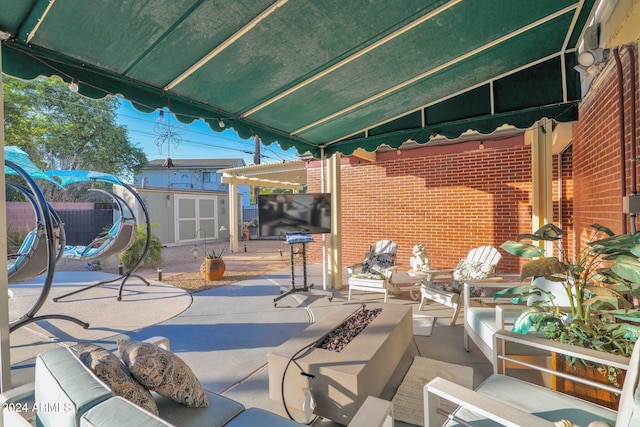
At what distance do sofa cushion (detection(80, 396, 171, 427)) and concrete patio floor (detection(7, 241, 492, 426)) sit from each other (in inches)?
48.9

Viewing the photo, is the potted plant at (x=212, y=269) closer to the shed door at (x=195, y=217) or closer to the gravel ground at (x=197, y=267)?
the gravel ground at (x=197, y=267)

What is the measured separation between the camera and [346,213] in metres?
7.43

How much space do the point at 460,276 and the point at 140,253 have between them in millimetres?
7280

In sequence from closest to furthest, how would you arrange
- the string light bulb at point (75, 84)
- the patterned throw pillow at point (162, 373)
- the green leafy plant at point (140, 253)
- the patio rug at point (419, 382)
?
the patterned throw pillow at point (162, 373)
the patio rug at point (419, 382)
the string light bulb at point (75, 84)
the green leafy plant at point (140, 253)

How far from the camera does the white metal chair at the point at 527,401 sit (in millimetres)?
1180

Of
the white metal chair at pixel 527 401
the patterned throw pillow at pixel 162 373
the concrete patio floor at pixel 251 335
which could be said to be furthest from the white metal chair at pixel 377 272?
the patterned throw pillow at pixel 162 373

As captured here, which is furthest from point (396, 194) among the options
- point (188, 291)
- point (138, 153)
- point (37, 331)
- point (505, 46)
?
point (138, 153)

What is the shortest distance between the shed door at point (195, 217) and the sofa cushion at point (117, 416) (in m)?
11.3

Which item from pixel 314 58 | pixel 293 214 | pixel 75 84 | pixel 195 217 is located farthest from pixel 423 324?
pixel 195 217

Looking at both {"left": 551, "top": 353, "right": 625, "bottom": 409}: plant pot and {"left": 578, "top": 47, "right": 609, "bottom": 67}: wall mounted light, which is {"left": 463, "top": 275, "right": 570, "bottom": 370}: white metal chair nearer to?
{"left": 551, "top": 353, "right": 625, "bottom": 409}: plant pot

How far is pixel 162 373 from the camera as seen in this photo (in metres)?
1.44

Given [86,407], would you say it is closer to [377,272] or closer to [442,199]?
[377,272]

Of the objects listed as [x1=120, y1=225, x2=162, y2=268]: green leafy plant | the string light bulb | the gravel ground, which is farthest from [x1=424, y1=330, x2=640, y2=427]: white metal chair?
[x1=120, y1=225, x2=162, y2=268]: green leafy plant

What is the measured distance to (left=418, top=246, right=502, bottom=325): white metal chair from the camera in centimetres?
391
